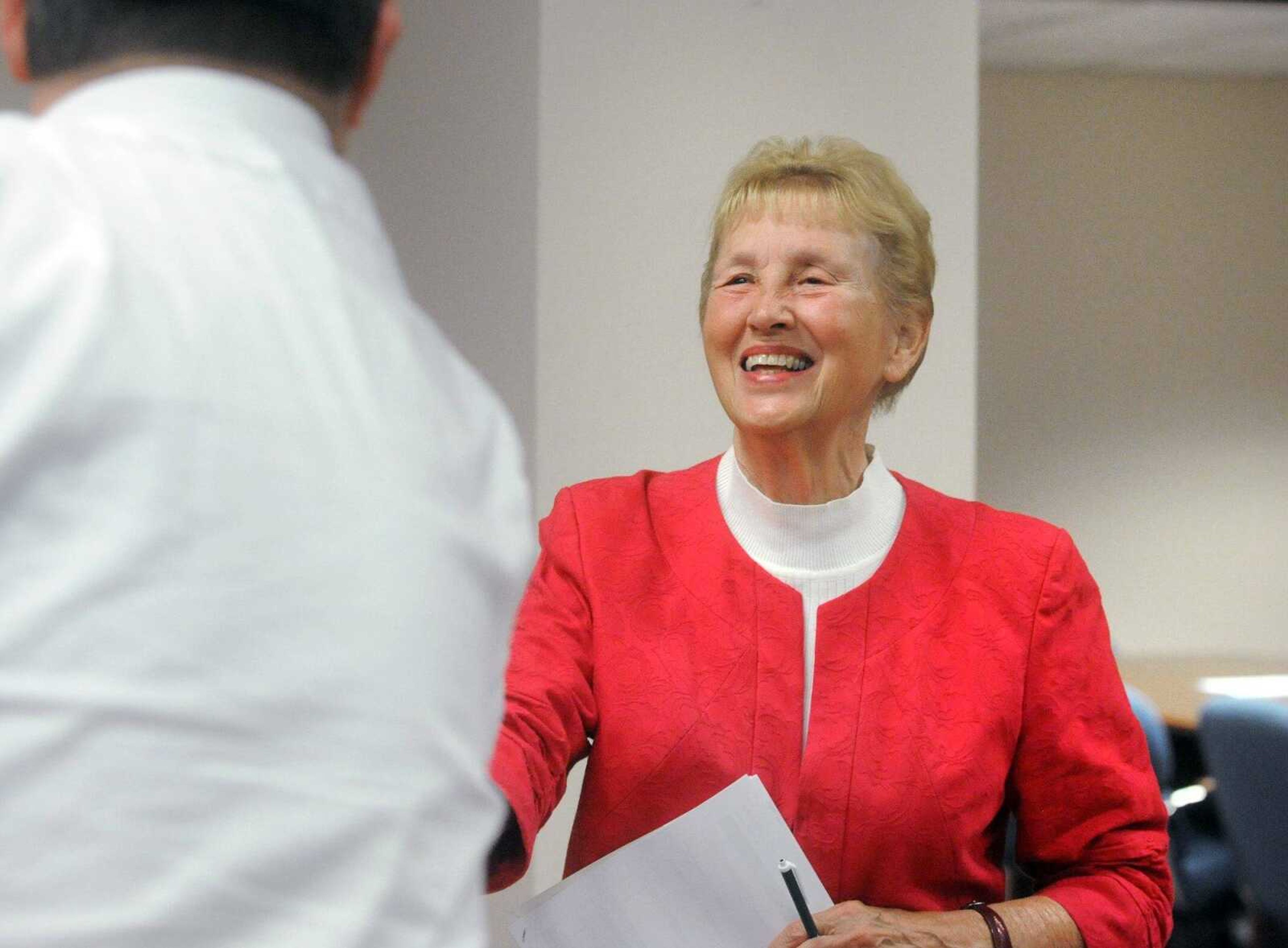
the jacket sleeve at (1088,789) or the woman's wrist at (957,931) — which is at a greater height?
the jacket sleeve at (1088,789)

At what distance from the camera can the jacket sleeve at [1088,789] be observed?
148cm

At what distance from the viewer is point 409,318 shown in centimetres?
63

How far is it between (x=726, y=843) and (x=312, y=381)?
2.90 feet

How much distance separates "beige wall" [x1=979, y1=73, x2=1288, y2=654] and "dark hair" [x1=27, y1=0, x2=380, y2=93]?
468 cm

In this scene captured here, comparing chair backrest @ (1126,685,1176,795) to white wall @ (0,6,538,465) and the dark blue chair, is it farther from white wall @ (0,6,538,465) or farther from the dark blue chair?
white wall @ (0,6,538,465)

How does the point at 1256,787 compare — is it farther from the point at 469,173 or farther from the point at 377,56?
the point at 377,56

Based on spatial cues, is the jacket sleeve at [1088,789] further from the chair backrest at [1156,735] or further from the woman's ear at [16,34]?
the chair backrest at [1156,735]

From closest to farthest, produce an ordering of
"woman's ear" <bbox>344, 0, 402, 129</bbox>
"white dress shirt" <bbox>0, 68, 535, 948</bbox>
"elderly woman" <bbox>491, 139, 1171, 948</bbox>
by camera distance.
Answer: "white dress shirt" <bbox>0, 68, 535, 948</bbox>
"woman's ear" <bbox>344, 0, 402, 129</bbox>
"elderly woman" <bbox>491, 139, 1171, 948</bbox>

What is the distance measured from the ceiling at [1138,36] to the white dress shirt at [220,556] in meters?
4.30

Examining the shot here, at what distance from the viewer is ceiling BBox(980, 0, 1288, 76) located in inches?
178

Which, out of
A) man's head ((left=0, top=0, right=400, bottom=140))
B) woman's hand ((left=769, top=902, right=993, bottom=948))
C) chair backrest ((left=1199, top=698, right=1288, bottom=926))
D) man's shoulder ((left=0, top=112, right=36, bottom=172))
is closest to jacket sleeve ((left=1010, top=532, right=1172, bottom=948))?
woman's hand ((left=769, top=902, right=993, bottom=948))

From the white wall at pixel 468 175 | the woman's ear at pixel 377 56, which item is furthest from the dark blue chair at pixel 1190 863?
the woman's ear at pixel 377 56

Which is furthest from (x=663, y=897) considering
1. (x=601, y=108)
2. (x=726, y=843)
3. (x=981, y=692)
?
(x=601, y=108)

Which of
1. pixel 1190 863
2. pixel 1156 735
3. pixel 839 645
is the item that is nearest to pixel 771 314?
A: pixel 839 645
